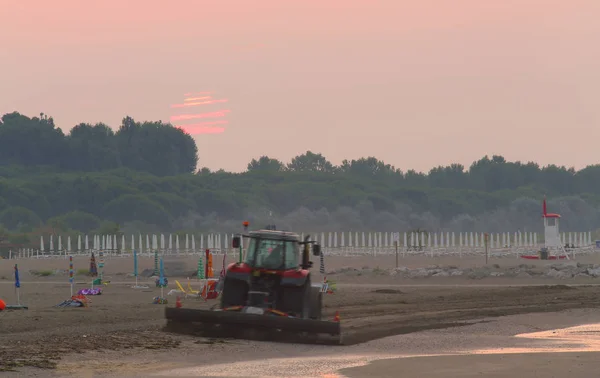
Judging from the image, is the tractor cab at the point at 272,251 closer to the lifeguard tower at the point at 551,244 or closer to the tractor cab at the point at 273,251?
the tractor cab at the point at 273,251

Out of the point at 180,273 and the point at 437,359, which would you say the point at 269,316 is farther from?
the point at 180,273

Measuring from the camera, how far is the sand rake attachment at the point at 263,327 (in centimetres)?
2481

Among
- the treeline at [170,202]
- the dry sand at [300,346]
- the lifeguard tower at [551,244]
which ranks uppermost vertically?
the treeline at [170,202]

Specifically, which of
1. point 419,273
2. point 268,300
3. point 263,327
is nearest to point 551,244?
point 419,273

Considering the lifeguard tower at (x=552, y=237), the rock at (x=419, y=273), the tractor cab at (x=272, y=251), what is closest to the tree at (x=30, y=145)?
the lifeguard tower at (x=552, y=237)

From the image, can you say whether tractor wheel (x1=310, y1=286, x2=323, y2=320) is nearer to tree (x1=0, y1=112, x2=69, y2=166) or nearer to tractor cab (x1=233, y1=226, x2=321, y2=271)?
tractor cab (x1=233, y1=226, x2=321, y2=271)

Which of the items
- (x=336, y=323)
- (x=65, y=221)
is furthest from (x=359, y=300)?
(x=65, y=221)

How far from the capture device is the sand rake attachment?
977 inches

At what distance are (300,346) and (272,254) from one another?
267 cm

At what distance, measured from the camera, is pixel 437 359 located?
74.0 feet

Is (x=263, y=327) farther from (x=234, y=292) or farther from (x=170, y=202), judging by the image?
(x=170, y=202)

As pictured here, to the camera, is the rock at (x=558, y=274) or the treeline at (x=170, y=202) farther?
the treeline at (x=170, y=202)

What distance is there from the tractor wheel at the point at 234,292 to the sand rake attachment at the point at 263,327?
913 millimetres

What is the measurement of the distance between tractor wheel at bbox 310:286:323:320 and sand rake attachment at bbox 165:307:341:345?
137 cm
